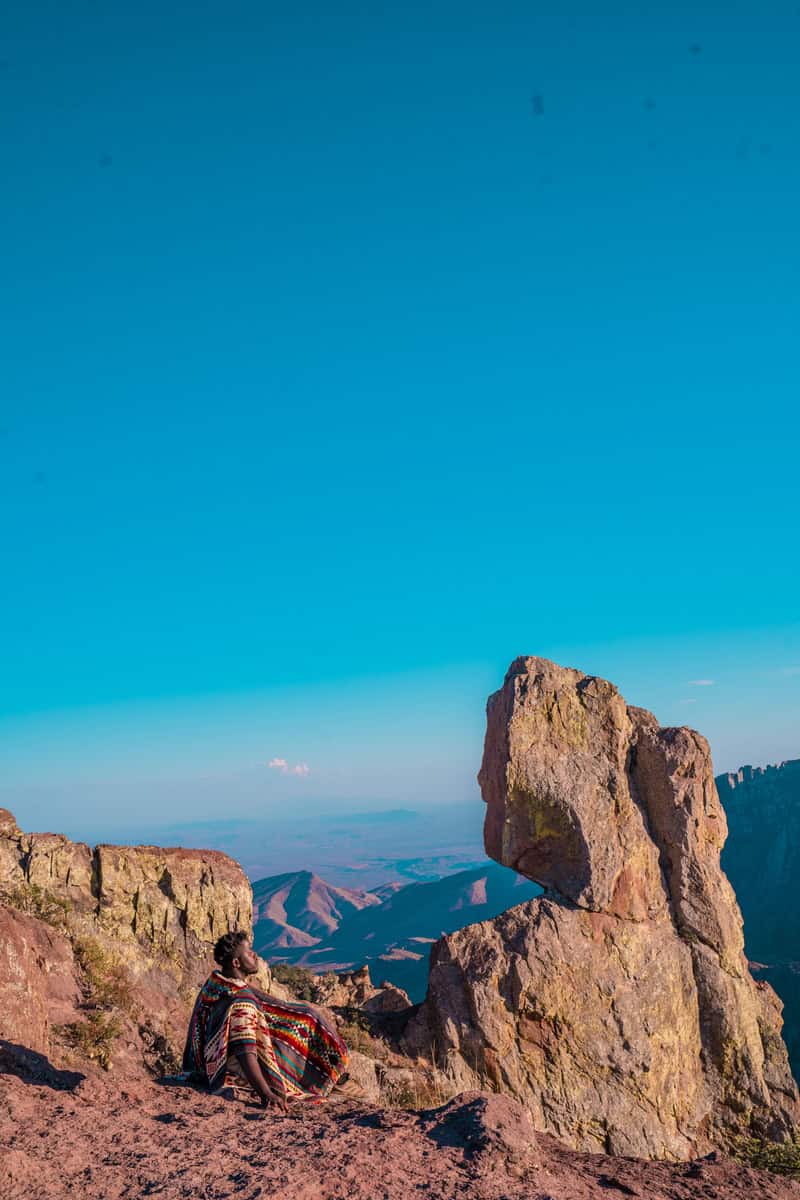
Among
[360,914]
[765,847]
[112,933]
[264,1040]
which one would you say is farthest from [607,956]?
[360,914]

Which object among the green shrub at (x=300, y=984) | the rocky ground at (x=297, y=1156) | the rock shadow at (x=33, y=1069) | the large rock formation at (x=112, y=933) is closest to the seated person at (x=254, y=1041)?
the rocky ground at (x=297, y=1156)

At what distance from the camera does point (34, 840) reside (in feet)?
45.2

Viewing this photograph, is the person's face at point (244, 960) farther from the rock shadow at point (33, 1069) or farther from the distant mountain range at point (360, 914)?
the distant mountain range at point (360, 914)

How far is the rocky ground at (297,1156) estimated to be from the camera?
6312 millimetres

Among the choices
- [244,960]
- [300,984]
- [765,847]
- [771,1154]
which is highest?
[244,960]

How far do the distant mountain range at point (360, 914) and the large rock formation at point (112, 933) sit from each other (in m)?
121

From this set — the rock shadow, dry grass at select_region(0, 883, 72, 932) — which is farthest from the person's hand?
dry grass at select_region(0, 883, 72, 932)

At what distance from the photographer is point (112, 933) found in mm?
13555

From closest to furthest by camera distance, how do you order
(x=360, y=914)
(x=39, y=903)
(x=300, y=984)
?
(x=39, y=903) → (x=300, y=984) → (x=360, y=914)

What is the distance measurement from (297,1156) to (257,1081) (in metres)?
1.33

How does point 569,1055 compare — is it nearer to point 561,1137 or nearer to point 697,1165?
point 561,1137

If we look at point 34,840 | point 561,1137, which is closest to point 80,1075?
point 34,840

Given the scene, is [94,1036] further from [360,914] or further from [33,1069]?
[360,914]

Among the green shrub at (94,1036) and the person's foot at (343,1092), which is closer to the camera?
the person's foot at (343,1092)
